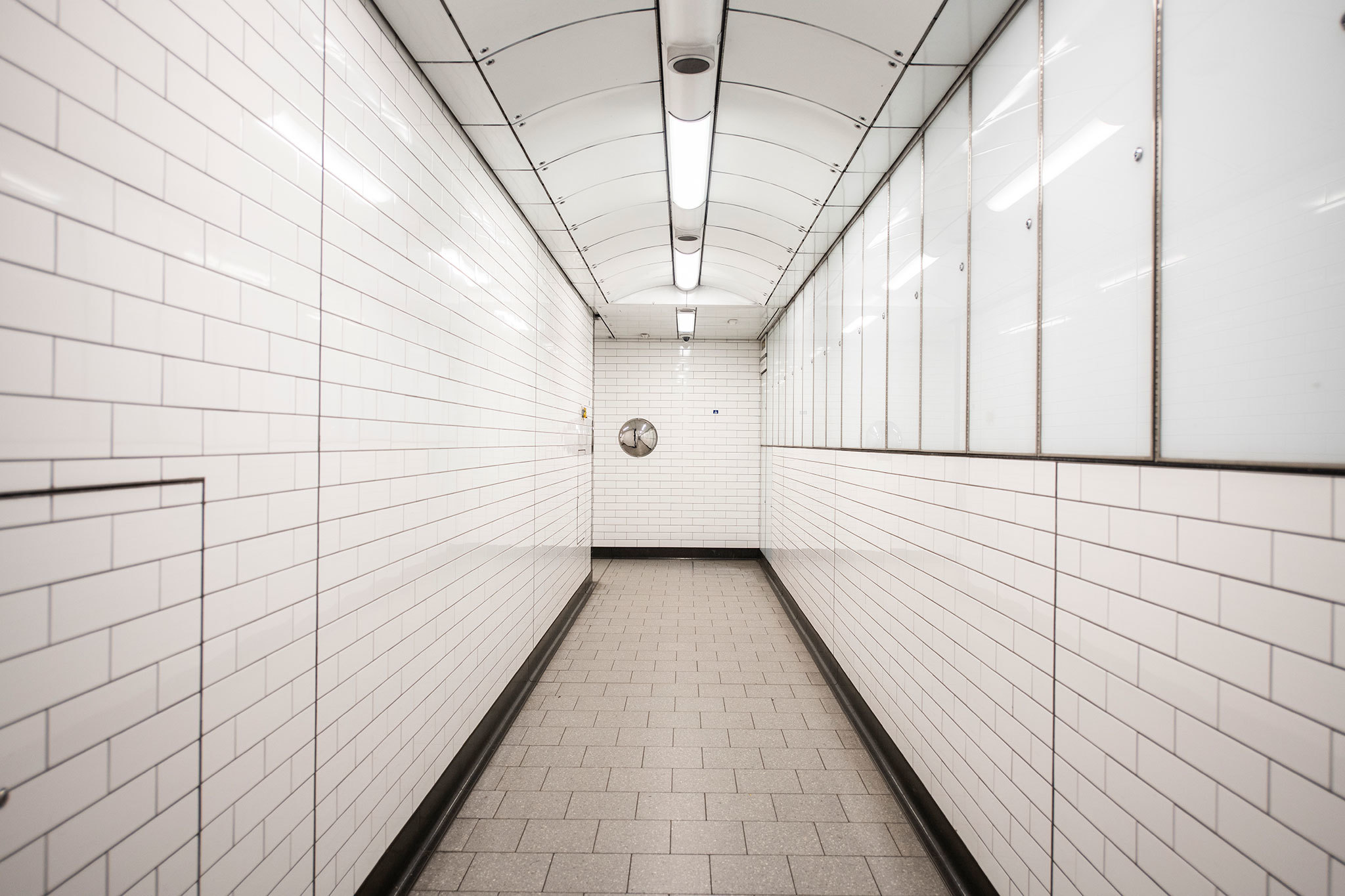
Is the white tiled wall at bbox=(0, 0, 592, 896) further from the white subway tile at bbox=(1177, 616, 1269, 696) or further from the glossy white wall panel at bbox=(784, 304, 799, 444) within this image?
the glossy white wall panel at bbox=(784, 304, 799, 444)

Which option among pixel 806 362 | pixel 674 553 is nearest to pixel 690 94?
pixel 806 362

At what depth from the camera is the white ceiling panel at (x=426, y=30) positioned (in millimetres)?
1987

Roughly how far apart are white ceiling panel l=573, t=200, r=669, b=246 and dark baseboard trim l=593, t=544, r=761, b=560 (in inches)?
195

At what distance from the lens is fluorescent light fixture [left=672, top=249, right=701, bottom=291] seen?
4.83 meters

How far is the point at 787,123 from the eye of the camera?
2.75 meters

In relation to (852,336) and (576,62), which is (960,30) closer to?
(576,62)

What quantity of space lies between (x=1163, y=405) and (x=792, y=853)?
208 centimetres

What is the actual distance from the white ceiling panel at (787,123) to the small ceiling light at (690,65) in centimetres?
30

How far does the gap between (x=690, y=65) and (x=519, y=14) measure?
63 centimetres

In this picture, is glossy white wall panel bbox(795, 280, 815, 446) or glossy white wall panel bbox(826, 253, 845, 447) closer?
glossy white wall panel bbox(826, 253, 845, 447)

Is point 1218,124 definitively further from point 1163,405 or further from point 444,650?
point 444,650

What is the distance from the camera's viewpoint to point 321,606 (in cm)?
171

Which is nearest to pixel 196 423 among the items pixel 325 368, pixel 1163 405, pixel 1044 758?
pixel 325 368

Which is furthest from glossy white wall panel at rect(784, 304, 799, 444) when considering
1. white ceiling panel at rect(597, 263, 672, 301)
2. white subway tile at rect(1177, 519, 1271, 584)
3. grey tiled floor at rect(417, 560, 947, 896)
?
white subway tile at rect(1177, 519, 1271, 584)
